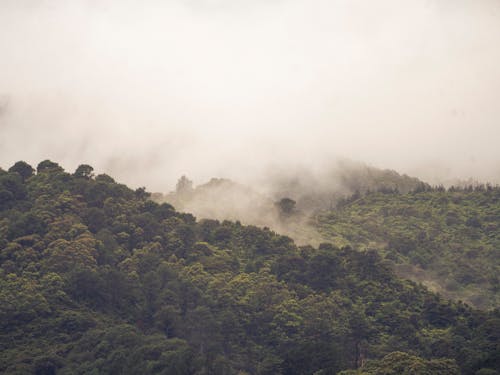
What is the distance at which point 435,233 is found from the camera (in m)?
108

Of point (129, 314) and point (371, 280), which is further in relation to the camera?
point (371, 280)

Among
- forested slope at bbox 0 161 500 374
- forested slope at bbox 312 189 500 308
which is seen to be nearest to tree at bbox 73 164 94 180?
forested slope at bbox 0 161 500 374

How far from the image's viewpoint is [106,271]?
279 ft

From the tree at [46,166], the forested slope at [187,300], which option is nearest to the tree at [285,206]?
the forested slope at [187,300]

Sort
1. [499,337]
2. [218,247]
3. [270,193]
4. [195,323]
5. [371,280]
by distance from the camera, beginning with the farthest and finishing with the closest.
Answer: [270,193]
[218,247]
[371,280]
[195,323]
[499,337]

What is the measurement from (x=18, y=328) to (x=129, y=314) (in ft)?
28.1

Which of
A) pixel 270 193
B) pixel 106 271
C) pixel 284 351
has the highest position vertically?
pixel 270 193

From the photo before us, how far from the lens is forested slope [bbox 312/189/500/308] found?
9944 centimetres

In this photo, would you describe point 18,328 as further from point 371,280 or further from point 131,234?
point 371,280

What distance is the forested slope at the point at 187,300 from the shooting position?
7450 centimetres

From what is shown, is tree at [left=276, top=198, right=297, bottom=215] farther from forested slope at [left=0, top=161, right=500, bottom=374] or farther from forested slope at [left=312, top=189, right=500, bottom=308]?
forested slope at [left=0, top=161, right=500, bottom=374]

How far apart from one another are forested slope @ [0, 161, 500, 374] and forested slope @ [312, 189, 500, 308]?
1116 cm

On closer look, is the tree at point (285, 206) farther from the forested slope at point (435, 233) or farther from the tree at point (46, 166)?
the tree at point (46, 166)

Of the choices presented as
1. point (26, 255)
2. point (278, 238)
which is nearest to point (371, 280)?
point (278, 238)
